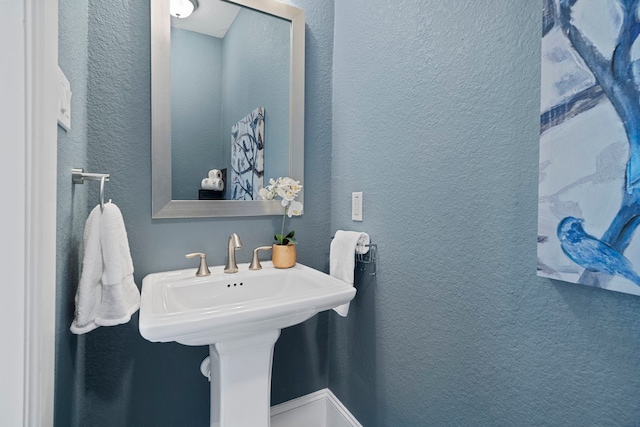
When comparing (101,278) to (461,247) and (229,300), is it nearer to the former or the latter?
(229,300)

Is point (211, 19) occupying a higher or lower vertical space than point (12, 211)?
higher

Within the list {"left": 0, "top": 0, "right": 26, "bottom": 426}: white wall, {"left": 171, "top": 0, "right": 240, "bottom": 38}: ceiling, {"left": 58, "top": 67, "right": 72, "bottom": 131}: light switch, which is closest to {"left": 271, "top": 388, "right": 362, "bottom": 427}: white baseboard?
{"left": 0, "top": 0, "right": 26, "bottom": 426}: white wall

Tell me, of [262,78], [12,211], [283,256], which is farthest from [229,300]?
[262,78]

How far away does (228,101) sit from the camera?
126cm

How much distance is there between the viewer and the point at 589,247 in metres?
0.60

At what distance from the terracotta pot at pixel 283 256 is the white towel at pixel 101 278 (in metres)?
0.56

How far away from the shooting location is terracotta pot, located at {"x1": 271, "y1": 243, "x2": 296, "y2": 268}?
1261 mm

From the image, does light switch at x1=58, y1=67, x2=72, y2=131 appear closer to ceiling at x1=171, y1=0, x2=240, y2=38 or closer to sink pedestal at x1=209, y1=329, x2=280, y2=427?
ceiling at x1=171, y1=0, x2=240, y2=38

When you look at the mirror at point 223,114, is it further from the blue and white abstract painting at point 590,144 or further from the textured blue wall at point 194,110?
the blue and white abstract painting at point 590,144

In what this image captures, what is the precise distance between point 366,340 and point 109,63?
4.70 ft

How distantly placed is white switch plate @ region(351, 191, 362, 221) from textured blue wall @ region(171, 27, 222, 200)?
22.9 inches

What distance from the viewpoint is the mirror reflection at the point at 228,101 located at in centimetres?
117

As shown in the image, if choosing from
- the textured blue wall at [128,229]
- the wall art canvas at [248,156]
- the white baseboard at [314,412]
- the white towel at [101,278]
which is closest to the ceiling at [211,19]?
the textured blue wall at [128,229]

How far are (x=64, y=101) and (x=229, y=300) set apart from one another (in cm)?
78
